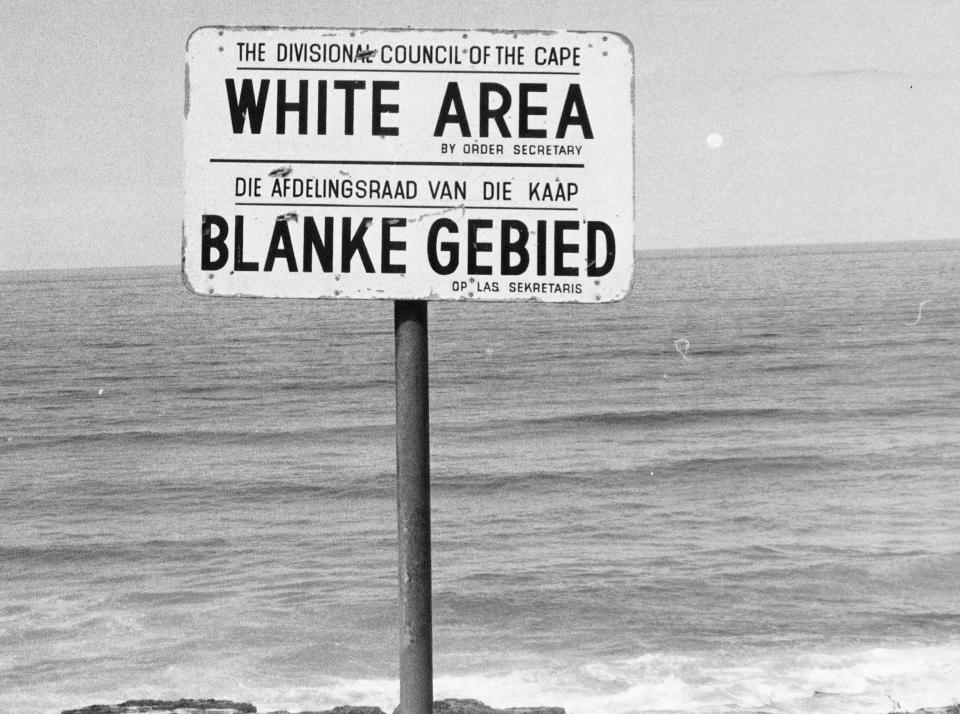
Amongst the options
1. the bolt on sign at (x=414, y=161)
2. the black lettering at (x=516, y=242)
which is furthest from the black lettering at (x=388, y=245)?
the black lettering at (x=516, y=242)

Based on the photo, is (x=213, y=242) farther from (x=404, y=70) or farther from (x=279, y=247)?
(x=404, y=70)

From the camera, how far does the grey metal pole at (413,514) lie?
2.05 meters

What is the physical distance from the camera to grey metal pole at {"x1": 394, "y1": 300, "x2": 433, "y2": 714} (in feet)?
6.72

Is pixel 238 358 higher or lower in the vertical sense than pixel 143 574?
higher

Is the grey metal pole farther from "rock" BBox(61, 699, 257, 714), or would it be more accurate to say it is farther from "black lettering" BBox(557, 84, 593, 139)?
"rock" BBox(61, 699, 257, 714)

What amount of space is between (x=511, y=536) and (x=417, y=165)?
51.6 ft

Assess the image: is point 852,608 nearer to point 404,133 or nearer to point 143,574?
point 143,574

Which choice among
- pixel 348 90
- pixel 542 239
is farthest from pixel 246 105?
pixel 542 239

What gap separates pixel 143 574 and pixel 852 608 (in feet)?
34.1

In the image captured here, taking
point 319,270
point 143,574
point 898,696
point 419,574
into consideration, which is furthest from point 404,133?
point 143,574

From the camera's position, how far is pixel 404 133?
6.88 ft

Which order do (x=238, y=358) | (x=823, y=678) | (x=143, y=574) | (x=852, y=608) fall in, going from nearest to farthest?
1. (x=823, y=678)
2. (x=852, y=608)
3. (x=143, y=574)
4. (x=238, y=358)

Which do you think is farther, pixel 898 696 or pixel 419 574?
pixel 898 696

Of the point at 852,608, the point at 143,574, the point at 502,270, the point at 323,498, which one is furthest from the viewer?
the point at 323,498
